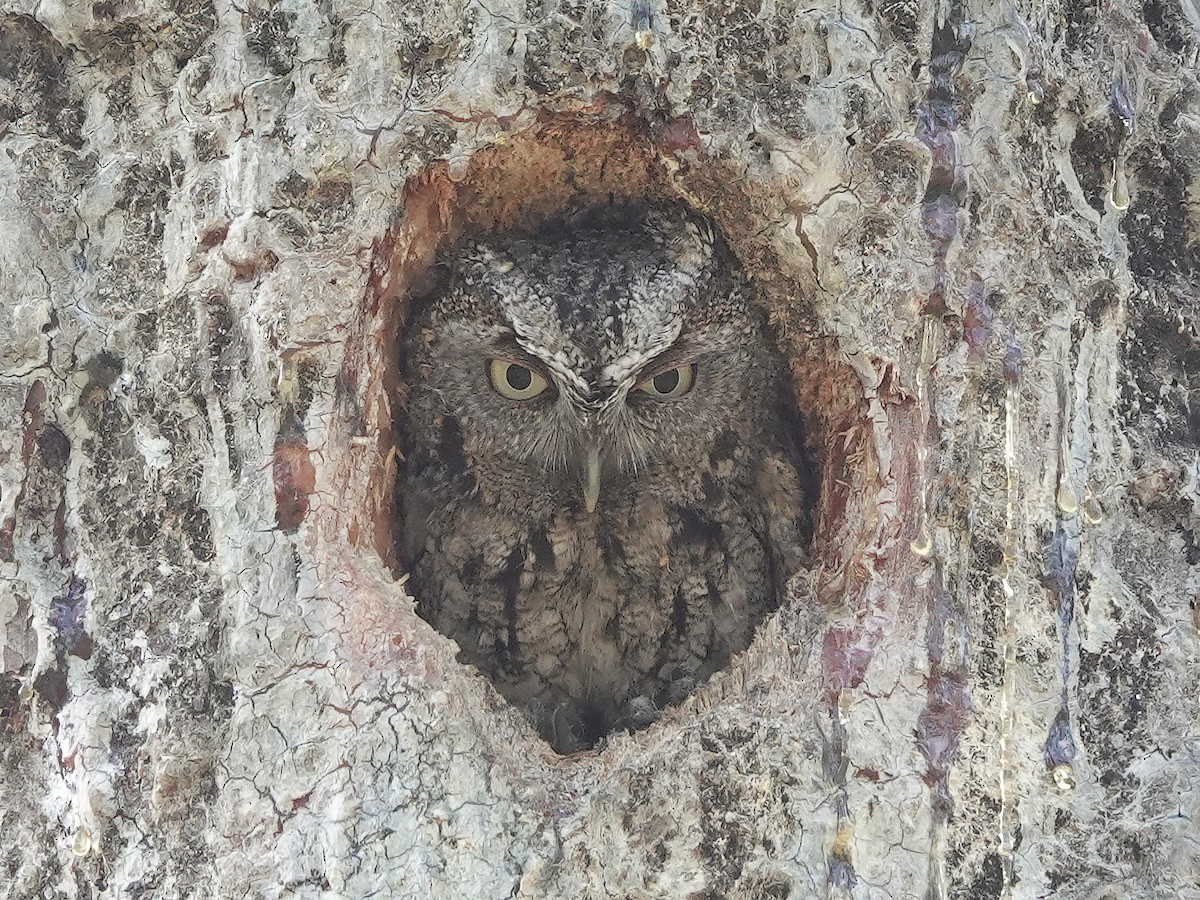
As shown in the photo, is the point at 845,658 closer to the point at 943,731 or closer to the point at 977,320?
the point at 943,731

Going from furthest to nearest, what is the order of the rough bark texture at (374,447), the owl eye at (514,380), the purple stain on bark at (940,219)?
the owl eye at (514,380), the purple stain on bark at (940,219), the rough bark texture at (374,447)

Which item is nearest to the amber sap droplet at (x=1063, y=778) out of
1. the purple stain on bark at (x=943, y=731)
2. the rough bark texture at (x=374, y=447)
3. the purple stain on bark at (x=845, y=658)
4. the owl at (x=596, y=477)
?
the rough bark texture at (x=374, y=447)

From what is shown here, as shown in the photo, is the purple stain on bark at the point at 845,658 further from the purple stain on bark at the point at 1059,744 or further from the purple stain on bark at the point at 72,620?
the purple stain on bark at the point at 72,620

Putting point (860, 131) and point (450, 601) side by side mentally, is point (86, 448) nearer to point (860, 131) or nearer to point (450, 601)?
point (450, 601)

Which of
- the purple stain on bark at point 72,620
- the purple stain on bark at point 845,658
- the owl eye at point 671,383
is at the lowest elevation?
the purple stain on bark at point 72,620

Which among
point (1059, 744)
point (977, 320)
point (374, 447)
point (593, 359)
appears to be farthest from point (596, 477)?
point (1059, 744)

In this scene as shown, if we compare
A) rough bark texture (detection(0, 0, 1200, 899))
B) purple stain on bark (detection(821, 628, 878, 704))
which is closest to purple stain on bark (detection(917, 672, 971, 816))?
rough bark texture (detection(0, 0, 1200, 899))

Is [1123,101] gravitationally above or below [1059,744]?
above

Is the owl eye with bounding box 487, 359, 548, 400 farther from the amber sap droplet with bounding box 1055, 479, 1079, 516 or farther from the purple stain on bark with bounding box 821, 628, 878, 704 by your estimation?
the amber sap droplet with bounding box 1055, 479, 1079, 516
